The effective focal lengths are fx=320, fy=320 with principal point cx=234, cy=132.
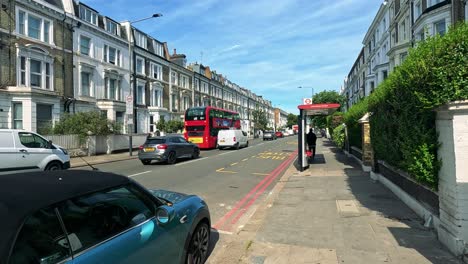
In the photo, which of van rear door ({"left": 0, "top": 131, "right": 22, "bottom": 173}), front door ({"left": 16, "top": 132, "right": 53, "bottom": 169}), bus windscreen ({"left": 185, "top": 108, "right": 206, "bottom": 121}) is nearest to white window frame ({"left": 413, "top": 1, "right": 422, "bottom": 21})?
bus windscreen ({"left": 185, "top": 108, "right": 206, "bottom": 121})

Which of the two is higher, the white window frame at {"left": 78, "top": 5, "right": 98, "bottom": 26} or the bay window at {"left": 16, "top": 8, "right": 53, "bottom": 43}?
the white window frame at {"left": 78, "top": 5, "right": 98, "bottom": 26}

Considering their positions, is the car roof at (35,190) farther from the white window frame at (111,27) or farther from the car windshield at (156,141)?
the white window frame at (111,27)

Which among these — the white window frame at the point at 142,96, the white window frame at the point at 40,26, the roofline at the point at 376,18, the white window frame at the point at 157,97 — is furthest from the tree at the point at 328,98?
the white window frame at the point at 40,26

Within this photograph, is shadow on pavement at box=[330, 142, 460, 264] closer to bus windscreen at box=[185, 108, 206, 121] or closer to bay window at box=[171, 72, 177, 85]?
bus windscreen at box=[185, 108, 206, 121]

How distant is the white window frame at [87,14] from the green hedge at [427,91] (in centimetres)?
2862

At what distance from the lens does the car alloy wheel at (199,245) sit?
3.85m

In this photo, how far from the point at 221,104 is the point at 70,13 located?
146 feet

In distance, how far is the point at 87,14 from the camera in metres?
28.8

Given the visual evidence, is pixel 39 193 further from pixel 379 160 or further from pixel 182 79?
pixel 182 79

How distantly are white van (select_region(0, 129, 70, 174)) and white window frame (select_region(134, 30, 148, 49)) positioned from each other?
27.4 meters

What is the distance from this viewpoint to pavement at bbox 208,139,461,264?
4.34 m

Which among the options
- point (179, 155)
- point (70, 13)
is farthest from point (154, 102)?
point (179, 155)

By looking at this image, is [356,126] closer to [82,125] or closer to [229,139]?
[229,139]

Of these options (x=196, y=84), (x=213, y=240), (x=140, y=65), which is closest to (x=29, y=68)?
(x=140, y=65)
